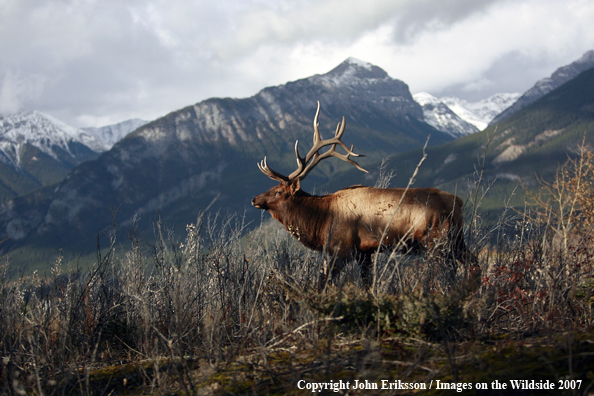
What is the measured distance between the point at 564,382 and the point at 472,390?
48cm

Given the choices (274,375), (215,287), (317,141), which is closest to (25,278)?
(215,287)

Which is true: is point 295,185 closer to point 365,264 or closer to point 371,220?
point 371,220

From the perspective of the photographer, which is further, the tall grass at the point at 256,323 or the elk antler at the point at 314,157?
the elk antler at the point at 314,157

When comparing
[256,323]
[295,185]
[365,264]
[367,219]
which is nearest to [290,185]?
[295,185]

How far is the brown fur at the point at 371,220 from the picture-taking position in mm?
6496

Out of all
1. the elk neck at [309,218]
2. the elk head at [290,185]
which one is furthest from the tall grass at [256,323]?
the elk head at [290,185]

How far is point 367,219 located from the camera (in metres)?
6.94

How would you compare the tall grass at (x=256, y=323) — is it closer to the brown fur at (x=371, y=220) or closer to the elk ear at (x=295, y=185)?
the brown fur at (x=371, y=220)

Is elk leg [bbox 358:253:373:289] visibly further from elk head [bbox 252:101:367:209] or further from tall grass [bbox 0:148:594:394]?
elk head [bbox 252:101:367:209]

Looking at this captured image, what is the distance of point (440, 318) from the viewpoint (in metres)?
3.43

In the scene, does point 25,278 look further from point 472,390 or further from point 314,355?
point 472,390

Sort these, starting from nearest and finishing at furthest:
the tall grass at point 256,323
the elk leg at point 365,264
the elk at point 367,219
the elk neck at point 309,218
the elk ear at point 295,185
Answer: the tall grass at point 256,323 < the elk at point 367,219 < the elk leg at point 365,264 < the elk neck at point 309,218 < the elk ear at point 295,185

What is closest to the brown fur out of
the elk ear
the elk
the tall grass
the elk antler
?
the elk

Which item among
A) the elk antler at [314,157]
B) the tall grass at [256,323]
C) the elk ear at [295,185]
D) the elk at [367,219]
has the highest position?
the elk antler at [314,157]
